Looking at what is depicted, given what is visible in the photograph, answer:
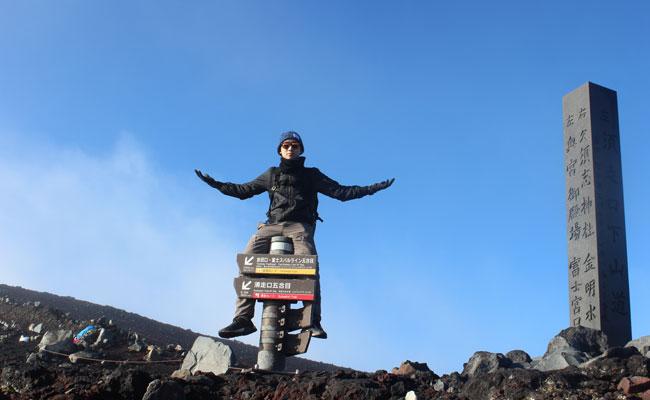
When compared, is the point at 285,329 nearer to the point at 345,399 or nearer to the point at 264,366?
the point at 264,366

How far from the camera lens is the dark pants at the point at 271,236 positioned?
34.3 feet

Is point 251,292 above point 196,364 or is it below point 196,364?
above

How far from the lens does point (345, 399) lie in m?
7.64

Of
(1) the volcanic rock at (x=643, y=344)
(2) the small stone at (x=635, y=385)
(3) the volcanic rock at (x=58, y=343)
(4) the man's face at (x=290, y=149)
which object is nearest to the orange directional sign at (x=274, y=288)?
(4) the man's face at (x=290, y=149)

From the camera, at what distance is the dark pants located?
10445mm

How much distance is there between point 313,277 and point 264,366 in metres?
1.40

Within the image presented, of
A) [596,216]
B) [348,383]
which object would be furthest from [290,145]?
[596,216]

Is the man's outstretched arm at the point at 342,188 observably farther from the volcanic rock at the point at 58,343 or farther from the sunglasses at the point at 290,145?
the volcanic rock at the point at 58,343

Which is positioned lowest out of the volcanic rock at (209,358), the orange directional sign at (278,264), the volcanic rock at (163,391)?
the volcanic rock at (163,391)

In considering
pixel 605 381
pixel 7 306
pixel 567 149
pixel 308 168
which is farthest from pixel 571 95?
pixel 7 306

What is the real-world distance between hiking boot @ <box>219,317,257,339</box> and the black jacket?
1.60 metres

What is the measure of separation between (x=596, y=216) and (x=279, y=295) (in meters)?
8.89

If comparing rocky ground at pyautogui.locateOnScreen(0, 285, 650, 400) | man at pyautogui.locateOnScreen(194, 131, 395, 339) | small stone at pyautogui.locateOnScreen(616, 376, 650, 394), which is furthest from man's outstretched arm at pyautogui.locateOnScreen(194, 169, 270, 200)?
small stone at pyautogui.locateOnScreen(616, 376, 650, 394)

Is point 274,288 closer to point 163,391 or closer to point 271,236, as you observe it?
point 271,236
